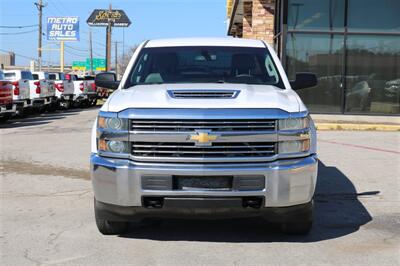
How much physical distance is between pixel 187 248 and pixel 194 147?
96 cm

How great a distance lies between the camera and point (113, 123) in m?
4.97

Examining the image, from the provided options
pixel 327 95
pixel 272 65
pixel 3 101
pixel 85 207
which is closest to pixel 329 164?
pixel 272 65

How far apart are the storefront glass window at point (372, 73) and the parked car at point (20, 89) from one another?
36.3ft

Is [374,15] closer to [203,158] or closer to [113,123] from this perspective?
[203,158]

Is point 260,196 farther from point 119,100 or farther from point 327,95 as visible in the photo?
point 327,95

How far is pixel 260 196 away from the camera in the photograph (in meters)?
4.84

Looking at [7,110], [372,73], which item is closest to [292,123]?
[372,73]

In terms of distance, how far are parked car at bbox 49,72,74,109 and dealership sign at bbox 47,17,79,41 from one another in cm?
4056

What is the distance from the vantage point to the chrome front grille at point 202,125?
4844mm

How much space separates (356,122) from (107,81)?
38.1 feet

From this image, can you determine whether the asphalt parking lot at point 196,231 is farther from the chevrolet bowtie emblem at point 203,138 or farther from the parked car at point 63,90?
the parked car at point 63,90

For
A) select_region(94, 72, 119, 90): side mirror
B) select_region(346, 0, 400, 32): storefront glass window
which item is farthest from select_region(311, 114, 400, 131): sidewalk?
select_region(94, 72, 119, 90): side mirror

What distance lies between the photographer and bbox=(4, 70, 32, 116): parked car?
19750mm

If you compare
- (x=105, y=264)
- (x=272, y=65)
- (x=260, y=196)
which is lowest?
(x=105, y=264)
